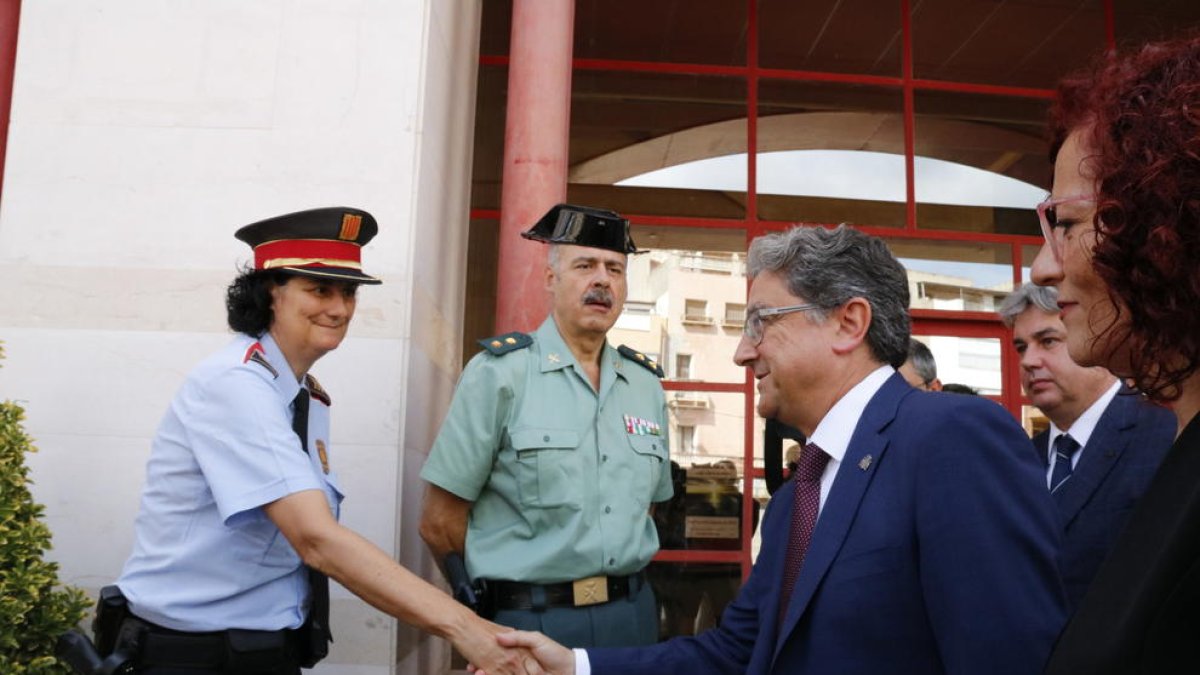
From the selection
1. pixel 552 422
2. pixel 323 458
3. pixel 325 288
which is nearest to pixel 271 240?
pixel 325 288

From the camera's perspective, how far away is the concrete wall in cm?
361

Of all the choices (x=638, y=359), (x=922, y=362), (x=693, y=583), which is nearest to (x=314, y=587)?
(x=638, y=359)

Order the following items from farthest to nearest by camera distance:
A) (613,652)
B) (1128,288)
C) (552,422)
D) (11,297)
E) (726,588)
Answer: (726,588)
(11,297)
(552,422)
(613,652)
(1128,288)

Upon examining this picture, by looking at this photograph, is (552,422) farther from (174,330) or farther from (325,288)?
(174,330)

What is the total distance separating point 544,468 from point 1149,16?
17.7ft

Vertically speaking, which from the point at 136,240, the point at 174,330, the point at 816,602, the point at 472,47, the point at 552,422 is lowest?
the point at 816,602

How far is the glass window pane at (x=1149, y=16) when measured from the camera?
6461 millimetres

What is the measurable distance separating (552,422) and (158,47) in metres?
2.05

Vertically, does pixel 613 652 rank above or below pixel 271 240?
below

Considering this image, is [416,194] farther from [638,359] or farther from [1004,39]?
[1004,39]

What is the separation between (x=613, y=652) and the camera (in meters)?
2.40

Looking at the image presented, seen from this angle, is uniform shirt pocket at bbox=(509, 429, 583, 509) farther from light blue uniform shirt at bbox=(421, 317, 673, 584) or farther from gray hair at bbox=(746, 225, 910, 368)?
gray hair at bbox=(746, 225, 910, 368)

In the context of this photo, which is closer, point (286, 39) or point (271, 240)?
point (271, 240)

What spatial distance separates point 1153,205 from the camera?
1.05 m
